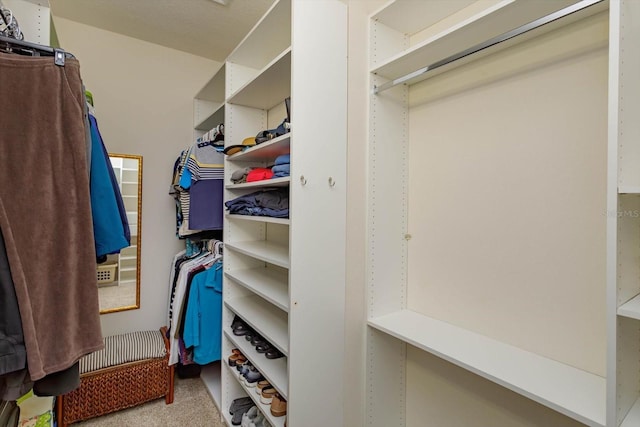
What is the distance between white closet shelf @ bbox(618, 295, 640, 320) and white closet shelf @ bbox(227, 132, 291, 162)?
47.0 inches

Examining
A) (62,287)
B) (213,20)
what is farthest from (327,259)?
(213,20)

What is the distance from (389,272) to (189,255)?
176 centimetres

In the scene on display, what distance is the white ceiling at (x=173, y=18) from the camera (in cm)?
210

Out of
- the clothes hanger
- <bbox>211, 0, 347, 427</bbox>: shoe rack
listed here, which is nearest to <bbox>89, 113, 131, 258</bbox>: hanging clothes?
the clothes hanger

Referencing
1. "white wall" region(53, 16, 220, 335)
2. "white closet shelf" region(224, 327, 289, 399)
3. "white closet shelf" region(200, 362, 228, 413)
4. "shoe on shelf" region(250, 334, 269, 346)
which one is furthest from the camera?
"white wall" region(53, 16, 220, 335)

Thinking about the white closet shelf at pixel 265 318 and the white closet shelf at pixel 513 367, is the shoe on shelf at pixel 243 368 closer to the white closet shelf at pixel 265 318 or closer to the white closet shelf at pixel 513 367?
the white closet shelf at pixel 265 318

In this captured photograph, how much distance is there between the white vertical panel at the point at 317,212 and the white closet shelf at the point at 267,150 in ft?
0.54

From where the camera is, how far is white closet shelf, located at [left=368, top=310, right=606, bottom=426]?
0.88 m

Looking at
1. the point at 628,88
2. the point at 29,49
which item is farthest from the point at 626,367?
the point at 29,49

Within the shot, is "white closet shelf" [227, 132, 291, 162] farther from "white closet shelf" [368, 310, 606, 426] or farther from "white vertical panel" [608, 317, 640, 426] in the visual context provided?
"white vertical panel" [608, 317, 640, 426]

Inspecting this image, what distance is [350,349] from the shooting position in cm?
146

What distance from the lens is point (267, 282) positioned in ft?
6.01

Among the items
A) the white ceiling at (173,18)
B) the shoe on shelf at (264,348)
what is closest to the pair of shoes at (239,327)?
the shoe on shelf at (264,348)

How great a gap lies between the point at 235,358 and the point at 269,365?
487 millimetres
